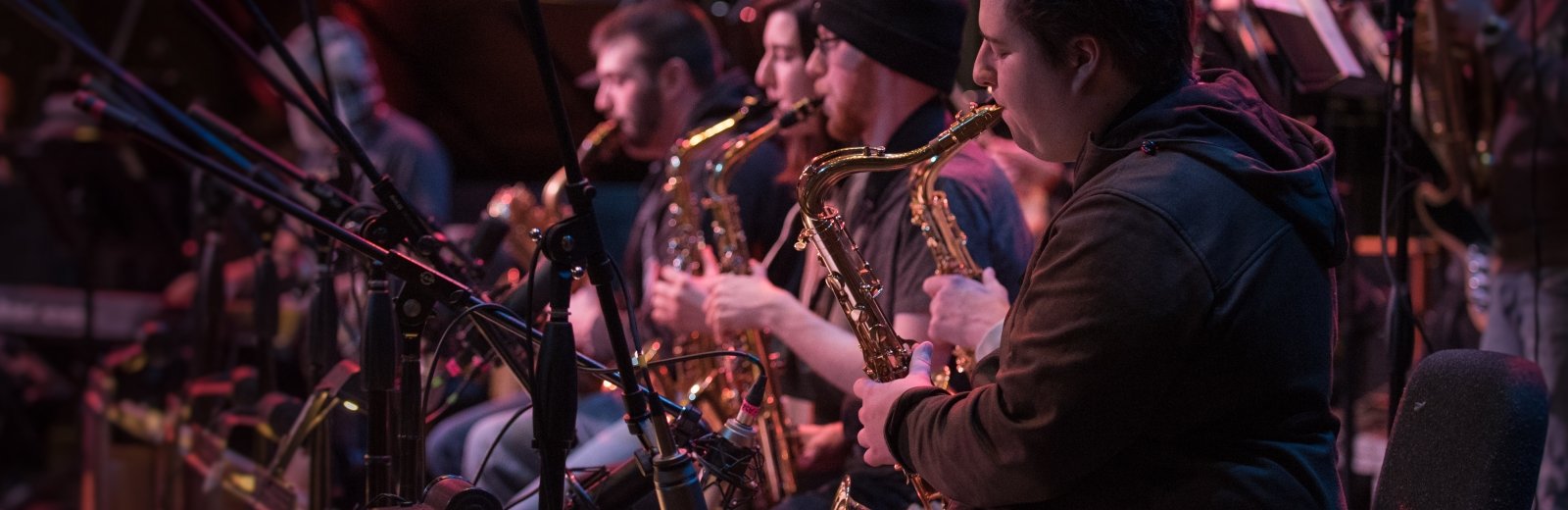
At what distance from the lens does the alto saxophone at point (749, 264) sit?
3375mm

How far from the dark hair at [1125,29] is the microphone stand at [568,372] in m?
0.65

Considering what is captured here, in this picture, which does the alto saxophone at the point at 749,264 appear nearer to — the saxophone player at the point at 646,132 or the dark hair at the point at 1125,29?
the saxophone player at the point at 646,132

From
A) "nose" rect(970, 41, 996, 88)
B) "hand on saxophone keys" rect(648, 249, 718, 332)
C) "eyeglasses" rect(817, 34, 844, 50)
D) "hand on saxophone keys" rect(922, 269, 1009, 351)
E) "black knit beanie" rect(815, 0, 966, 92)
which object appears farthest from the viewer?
"hand on saxophone keys" rect(648, 249, 718, 332)

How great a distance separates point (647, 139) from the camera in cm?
474

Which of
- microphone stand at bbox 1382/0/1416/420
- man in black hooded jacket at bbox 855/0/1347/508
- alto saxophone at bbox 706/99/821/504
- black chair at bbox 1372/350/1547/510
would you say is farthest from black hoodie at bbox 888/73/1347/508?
alto saxophone at bbox 706/99/821/504

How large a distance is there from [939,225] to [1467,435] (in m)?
1.12

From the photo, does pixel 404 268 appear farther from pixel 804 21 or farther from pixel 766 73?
pixel 766 73

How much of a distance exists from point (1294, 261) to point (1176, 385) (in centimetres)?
24

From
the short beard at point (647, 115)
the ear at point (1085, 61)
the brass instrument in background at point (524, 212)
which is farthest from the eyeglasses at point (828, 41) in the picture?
the brass instrument in background at point (524, 212)

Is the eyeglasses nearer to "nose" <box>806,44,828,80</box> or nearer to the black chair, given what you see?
"nose" <box>806,44,828,80</box>

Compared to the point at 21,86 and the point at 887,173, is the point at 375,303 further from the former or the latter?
the point at 21,86

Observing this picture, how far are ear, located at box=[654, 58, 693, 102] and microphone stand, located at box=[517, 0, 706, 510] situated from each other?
283 centimetres

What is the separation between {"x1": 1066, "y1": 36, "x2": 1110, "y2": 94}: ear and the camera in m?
1.79

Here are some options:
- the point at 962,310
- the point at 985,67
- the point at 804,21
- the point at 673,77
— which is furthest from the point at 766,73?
the point at 985,67
